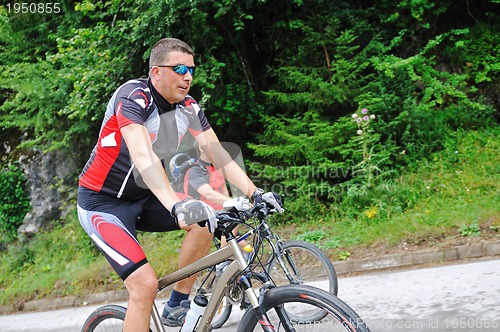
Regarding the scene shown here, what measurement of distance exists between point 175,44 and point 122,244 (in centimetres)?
132

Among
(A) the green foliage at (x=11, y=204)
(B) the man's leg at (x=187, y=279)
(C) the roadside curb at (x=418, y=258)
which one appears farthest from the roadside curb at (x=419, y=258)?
(A) the green foliage at (x=11, y=204)

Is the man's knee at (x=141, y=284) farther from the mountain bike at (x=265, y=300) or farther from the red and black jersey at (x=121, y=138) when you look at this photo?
the red and black jersey at (x=121, y=138)

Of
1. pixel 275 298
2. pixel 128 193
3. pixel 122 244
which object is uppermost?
pixel 128 193

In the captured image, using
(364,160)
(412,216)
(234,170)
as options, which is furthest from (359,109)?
(234,170)

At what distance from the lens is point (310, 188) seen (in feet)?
28.0

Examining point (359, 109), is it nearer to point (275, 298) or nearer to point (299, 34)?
point (299, 34)

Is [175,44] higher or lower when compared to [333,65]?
higher

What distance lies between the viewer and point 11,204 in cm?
1190

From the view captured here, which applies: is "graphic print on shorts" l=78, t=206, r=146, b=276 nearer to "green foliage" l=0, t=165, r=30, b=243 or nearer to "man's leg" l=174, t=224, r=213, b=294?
"man's leg" l=174, t=224, r=213, b=294

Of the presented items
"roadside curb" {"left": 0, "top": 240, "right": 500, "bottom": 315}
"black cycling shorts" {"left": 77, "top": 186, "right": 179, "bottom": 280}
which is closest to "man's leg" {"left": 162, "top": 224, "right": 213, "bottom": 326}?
"black cycling shorts" {"left": 77, "top": 186, "right": 179, "bottom": 280}

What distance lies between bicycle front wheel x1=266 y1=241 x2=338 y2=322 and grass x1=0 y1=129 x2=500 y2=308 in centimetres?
185

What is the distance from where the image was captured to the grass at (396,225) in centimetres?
669

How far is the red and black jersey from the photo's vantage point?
3375 mm

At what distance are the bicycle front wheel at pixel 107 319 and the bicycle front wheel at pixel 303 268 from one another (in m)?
1.47
